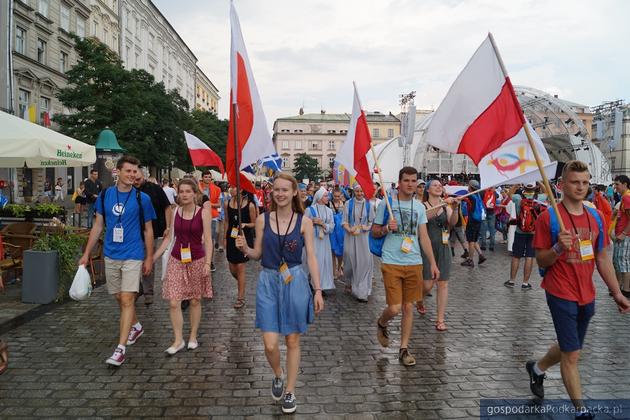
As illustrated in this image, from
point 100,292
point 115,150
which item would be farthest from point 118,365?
point 115,150

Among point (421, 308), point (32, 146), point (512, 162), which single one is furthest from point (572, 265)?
point (32, 146)

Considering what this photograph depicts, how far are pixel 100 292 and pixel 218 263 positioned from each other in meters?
3.66

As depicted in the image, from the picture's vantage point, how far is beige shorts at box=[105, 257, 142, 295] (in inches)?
192

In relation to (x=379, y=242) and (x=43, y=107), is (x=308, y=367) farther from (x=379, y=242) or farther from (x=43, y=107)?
(x=43, y=107)

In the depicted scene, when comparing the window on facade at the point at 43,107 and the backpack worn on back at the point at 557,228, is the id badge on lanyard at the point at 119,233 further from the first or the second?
the window on facade at the point at 43,107

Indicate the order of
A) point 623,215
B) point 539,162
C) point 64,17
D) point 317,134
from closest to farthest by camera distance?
point 539,162 < point 623,215 < point 64,17 < point 317,134

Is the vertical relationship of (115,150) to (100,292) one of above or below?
above

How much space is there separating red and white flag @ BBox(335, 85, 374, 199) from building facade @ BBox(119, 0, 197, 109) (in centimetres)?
3819

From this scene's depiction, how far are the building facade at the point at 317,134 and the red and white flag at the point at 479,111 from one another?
4117 inches

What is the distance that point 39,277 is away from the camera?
6.91 metres

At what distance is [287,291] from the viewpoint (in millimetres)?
3836

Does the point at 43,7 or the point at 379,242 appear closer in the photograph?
the point at 379,242

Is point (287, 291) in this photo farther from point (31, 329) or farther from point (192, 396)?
point (31, 329)

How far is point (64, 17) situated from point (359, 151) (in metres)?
34.8
